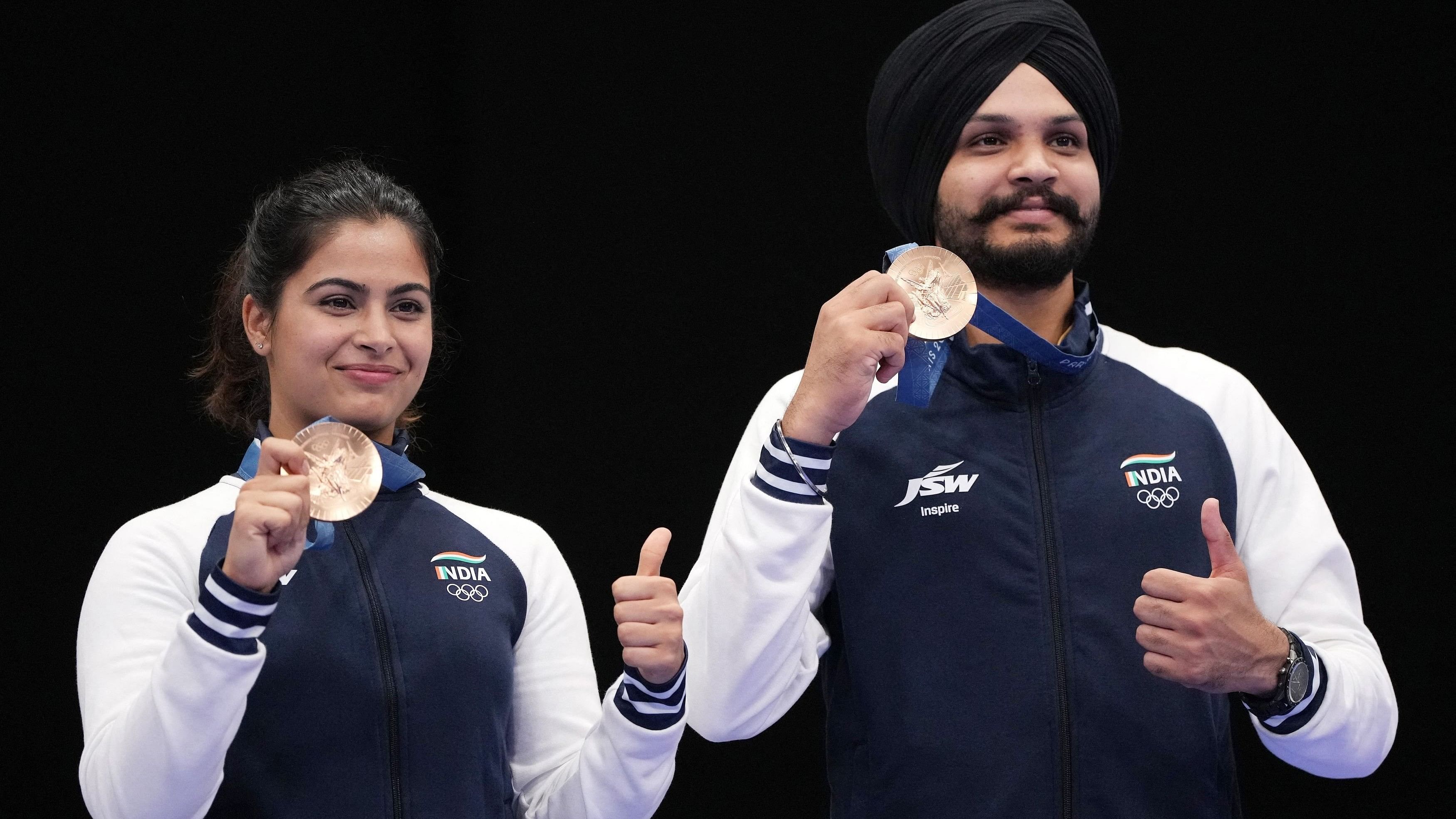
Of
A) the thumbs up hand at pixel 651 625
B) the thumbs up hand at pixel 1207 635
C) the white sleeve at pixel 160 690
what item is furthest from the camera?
the thumbs up hand at pixel 651 625

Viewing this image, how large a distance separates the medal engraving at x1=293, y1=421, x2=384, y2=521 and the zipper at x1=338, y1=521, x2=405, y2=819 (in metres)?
0.14

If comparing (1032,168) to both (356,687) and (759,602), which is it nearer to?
(759,602)

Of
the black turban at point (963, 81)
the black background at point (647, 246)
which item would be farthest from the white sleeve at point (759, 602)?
the black background at point (647, 246)

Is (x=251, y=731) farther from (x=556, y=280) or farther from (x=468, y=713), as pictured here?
(x=556, y=280)

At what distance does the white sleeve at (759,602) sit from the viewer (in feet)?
7.14

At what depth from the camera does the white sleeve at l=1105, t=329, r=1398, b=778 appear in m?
2.19

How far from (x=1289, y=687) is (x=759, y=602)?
726 mm

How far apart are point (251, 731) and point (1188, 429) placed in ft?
4.68

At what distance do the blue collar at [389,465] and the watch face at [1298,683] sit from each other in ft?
4.29

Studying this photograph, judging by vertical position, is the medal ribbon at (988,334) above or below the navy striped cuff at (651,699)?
above

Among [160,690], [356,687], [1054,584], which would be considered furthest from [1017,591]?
[160,690]

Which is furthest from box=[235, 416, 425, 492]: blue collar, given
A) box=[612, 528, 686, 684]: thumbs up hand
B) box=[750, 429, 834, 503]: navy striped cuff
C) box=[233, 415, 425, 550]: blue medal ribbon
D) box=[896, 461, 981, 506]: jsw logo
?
box=[896, 461, 981, 506]: jsw logo

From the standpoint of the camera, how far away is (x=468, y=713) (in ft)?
7.40

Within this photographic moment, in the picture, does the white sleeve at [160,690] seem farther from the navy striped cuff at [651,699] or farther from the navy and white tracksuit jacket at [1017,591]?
the navy and white tracksuit jacket at [1017,591]
